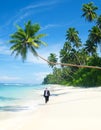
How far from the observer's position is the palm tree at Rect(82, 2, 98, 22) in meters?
65.0

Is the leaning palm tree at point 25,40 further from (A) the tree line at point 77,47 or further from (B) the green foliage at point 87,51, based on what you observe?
(B) the green foliage at point 87,51

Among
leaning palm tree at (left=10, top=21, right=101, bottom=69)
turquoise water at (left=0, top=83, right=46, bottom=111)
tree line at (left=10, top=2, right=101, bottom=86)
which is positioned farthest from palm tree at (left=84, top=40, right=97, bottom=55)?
leaning palm tree at (left=10, top=21, right=101, bottom=69)

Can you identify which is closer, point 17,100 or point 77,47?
point 17,100

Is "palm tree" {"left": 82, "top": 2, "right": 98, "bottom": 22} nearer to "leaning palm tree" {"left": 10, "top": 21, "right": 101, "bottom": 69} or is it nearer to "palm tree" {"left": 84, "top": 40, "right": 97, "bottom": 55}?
"palm tree" {"left": 84, "top": 40, "right": 97, "bottom": 55}

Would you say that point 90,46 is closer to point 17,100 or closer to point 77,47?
point 77,47

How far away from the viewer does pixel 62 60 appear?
93750mm

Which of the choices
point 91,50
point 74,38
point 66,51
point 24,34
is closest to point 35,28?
point 24,34

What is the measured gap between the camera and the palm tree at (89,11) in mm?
65000

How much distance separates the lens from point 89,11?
65938 millimetres

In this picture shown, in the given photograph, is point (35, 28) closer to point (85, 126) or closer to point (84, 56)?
point (85, 126)

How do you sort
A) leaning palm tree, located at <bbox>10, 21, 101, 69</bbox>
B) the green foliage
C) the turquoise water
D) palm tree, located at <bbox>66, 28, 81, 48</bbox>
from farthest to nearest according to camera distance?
palm tree, located at <bbox>66, 28, 81, 48</bbox>, the green foliage, leaning palm tree, located at <bbox>10, 21, 101, 69</bbox>, the turquoise water

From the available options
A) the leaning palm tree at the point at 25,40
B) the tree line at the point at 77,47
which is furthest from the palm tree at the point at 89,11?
the leaning palm tree at the point at 25,40

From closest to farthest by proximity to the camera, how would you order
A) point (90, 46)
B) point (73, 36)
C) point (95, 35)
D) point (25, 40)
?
point (25, 40) → point (95, 35) → point (90, 46) → point (73, 36)

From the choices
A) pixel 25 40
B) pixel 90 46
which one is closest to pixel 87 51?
pixel 90 46
